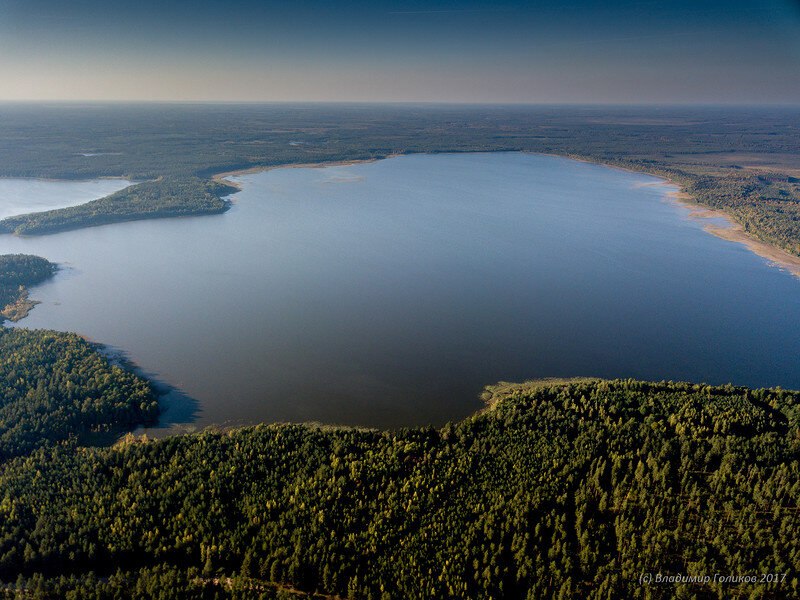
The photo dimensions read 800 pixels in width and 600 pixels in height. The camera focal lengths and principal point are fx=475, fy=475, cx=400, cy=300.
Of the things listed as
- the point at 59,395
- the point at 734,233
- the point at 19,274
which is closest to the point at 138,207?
the point at 19,274

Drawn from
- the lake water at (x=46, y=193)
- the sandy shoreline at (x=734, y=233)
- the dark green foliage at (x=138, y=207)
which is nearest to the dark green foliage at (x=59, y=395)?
the dark green foliage at (x=138, y=207)

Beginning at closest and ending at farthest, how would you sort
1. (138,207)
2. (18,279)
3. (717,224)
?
(18,279), (138,207), (717,224)

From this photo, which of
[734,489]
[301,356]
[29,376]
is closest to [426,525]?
[734,489]

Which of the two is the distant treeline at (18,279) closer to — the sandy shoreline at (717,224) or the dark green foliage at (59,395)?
the dark green foliage at (59,395)

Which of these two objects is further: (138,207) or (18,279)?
(138,207)

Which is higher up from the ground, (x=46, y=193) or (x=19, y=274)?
(x=46, y=193)

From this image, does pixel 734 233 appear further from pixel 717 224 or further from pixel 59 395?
pixel 59 395

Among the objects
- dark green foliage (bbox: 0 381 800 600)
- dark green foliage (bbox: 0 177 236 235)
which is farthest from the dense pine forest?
dark green foliage (bbox: 0 177 236 235)

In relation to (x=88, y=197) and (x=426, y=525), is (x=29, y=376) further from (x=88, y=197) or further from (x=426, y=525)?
(x=88, y=197)
